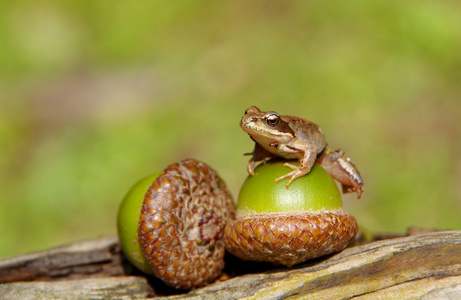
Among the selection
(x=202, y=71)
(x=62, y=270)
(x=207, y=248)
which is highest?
(x=202, y=71)

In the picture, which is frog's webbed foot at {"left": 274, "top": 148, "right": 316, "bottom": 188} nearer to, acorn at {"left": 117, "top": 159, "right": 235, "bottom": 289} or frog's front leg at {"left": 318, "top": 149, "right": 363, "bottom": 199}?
frog's front leg at {"left": 318, "top": 149, "right": 363, "bottom": 199}

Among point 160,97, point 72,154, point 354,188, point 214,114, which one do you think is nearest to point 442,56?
point 214,114

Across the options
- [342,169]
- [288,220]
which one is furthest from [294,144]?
[288,220]

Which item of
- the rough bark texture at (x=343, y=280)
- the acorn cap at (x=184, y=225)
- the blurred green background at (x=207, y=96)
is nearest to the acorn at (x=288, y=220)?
the rough bark texture at (x=343, y=280)

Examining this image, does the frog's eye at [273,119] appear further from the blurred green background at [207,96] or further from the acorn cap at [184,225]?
the blurred green background at [207,96]

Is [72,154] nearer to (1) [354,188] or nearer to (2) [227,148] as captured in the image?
(2) [227,148]
